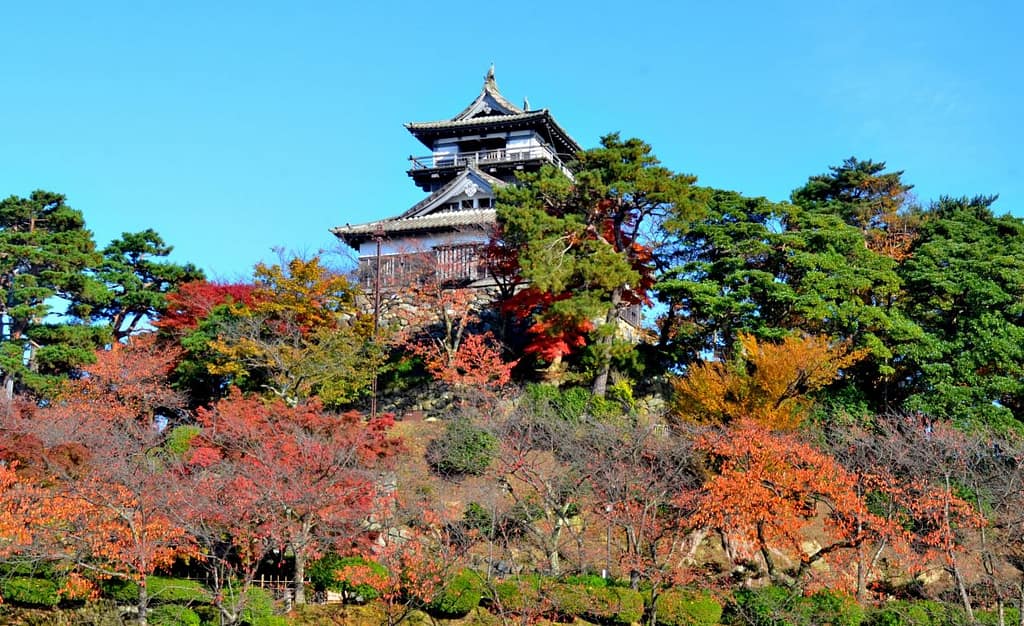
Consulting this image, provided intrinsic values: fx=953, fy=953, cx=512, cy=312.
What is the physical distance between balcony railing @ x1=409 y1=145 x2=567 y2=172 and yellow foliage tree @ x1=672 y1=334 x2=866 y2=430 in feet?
53.0

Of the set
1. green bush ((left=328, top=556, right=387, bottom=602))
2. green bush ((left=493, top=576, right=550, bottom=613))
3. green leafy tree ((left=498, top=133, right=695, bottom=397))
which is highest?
green leafy tree ((left=498, top=133, right=695, bottom=397))

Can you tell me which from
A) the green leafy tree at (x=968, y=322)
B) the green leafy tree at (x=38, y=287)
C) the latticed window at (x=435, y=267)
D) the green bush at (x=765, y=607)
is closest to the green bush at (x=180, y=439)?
the green leafy tree at (x=38, y=287)

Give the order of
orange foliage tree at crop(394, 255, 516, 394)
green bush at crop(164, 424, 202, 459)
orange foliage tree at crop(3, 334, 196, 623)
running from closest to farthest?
orange foliage tree at crop(3, 334, 196, 623) < green bush at crop(164, 424, 202, 459) < orange foliage tree at crop(394, 255, 516, 394)

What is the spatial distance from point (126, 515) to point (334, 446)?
201 inches

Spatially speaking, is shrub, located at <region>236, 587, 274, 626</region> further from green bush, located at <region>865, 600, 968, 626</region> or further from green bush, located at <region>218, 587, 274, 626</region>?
green bush, located at <region>865, 600, 968, 626</region>

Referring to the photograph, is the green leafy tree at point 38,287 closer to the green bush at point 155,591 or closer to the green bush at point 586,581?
the green bush at point 155,591

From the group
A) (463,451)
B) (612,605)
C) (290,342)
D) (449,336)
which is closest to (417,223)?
(449,336)

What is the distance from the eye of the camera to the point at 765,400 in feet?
75.6

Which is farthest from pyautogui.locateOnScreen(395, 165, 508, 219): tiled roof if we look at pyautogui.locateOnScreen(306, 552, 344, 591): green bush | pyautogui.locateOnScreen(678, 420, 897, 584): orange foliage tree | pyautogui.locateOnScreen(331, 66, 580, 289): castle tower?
pyautogui.locateOnScreen(306, 552, 344, 591): green bush

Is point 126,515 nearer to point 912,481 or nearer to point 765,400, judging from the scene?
point 765,400

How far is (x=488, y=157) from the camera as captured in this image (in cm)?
3912

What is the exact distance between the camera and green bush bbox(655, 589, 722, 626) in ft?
59.5

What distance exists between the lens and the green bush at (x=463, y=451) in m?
24.4

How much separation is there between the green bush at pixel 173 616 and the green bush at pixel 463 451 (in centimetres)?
940
